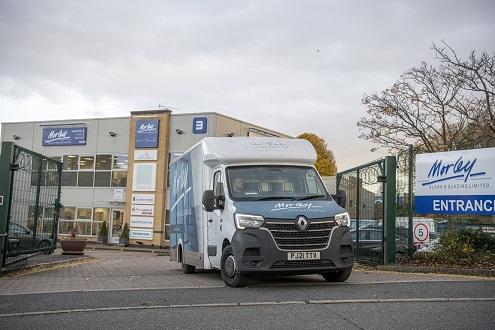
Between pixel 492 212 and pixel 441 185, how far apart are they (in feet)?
4.52

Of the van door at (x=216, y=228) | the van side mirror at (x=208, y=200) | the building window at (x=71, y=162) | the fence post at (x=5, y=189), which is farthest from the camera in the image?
the building window at (x=71, y=162)

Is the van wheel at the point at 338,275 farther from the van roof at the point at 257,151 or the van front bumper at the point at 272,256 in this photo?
the van roof at the point at 257,151

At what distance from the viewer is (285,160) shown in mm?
10211

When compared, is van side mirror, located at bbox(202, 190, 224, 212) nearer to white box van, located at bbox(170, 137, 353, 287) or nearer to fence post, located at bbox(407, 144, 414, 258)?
white box van, located at bbox(170, 137, 353, 287)

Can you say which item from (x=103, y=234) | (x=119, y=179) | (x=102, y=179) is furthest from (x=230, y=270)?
(x=102, y=179)

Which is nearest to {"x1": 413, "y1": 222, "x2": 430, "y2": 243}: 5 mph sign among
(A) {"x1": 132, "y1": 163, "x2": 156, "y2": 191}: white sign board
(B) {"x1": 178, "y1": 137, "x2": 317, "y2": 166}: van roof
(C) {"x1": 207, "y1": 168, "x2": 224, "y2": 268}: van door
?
(B) {"x1": 178, "y1": 137, "x2": 317, "y2": 166}: van roof

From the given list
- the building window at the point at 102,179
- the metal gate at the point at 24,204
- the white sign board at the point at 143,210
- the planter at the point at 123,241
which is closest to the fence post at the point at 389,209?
the metal gate at the point at 24,204

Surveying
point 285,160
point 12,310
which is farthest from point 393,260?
point 12,310

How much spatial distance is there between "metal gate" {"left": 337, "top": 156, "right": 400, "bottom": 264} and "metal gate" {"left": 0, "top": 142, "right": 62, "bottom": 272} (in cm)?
823

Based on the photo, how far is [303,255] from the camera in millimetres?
8844

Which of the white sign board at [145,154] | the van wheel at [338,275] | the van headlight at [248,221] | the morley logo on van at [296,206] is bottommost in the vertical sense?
the van wheel at [338,275]

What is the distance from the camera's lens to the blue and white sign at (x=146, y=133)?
39.6 m

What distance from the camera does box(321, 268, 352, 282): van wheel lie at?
31.2 feet

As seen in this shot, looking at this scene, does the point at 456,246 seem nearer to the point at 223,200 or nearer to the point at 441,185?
the point at 441,185
